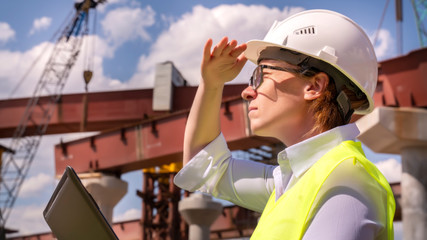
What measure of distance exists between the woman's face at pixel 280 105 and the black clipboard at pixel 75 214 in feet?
3.00

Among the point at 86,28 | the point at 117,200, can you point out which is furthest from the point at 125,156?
the point at 86,28

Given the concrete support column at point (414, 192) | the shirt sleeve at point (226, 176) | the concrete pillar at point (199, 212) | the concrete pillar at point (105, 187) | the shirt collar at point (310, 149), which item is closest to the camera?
the shirt collar at point (310, 149)

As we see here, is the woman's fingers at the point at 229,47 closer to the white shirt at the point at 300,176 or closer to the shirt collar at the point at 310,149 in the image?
the white shirt at the point at 300,176

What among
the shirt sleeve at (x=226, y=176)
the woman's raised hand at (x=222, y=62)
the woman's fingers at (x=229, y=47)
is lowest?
the shirt sleeve at (x=226, y=176)

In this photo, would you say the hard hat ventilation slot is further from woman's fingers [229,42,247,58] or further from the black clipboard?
the black clipboard

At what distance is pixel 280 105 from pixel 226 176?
0.59m

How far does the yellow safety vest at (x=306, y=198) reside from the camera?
5.93ft

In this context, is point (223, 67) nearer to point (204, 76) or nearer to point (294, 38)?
point (204, 76)

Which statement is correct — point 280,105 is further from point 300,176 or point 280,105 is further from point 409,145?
point 409,145

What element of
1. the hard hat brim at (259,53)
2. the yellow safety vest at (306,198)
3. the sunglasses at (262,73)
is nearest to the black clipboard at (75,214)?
the yellow safety vest at (306,198)

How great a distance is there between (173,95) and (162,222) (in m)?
8.31

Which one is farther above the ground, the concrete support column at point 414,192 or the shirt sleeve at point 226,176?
the shirt sleeve at point 226,176

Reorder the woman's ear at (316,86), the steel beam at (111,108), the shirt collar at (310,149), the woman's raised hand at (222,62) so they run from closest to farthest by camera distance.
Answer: the shirt collar at (310,149) → the woman's ear at (316,86) → the woman's raised hand at (222,62) → the steel beam at (111,108)

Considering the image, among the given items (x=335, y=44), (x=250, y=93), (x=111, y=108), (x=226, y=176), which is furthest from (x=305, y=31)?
(x=111, y=108)
